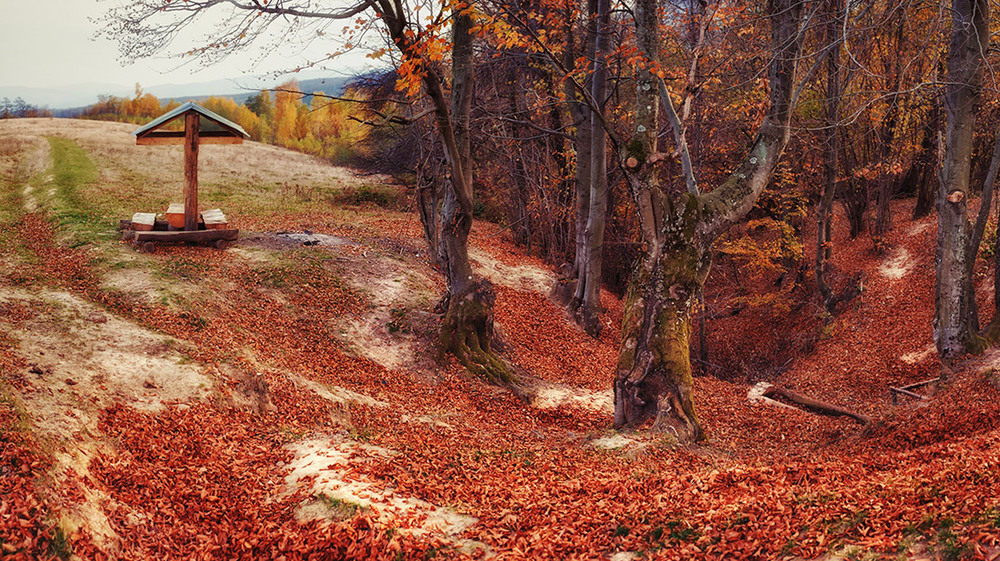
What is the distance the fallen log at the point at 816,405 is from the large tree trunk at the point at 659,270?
2.83 m

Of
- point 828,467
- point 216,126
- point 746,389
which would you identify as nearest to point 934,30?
point 828,467

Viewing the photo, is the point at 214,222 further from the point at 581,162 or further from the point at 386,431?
the point at 581,162

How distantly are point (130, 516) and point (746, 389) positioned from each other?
11.2 metres

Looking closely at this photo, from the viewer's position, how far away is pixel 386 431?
8.34 metres

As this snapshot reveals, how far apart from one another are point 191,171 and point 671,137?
12274 millimetres

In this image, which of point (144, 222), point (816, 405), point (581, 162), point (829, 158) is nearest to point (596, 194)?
point (581, 162)

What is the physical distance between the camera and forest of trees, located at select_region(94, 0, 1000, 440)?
28.8 feet

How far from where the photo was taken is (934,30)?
792 cm

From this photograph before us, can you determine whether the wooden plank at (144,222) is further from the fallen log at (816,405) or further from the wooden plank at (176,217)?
the fallen log at (816,405)

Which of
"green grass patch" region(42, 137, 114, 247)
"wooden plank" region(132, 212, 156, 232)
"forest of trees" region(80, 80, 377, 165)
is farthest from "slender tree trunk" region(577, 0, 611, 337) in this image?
"forest of trees" region(80, 80, 377, 165)

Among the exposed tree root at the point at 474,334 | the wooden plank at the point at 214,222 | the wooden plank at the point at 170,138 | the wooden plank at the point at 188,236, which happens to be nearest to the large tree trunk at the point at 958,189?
the exposed tree root at the point at 474,334

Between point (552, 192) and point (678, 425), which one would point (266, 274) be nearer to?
point (678, 425)

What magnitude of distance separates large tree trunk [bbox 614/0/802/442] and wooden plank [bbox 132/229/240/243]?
9238mm

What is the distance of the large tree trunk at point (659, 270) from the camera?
8.71m
